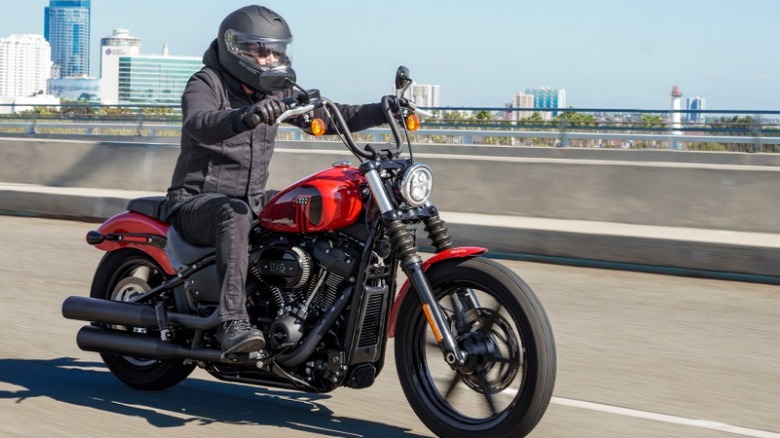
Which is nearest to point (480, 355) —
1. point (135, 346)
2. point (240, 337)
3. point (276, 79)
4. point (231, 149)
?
point (240, 337)

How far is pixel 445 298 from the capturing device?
17.0ft

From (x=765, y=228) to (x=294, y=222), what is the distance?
21.4 ft

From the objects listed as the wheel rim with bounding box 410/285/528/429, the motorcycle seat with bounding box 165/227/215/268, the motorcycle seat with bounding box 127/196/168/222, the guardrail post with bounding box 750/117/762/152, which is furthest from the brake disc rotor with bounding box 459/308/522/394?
the guardrail post with bounding box 750/117/762/152

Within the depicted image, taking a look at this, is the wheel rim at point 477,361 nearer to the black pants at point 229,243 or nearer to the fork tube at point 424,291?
the fork tube at point 424,291

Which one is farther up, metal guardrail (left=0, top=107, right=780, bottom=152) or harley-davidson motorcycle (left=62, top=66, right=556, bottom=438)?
metal guardrail (left=0, top=107, right=780, bottom=152)

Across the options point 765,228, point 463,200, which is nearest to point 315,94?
point 765,228

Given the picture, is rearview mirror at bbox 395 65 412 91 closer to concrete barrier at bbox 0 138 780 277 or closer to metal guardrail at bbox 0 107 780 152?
concrete barrier at bbox 0 138 780 277

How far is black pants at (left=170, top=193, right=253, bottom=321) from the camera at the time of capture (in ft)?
17.9

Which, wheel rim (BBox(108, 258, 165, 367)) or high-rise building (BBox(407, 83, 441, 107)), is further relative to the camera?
wheel rim (BBox(108, 258, 165, 367))

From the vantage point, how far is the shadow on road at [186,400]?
221 inches

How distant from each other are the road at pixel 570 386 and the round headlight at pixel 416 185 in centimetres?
109

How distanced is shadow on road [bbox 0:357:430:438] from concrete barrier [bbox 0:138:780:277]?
16.3 feet

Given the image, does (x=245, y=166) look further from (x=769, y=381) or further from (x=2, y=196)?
(x=2, y=196)

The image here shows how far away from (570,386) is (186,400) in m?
1.96
